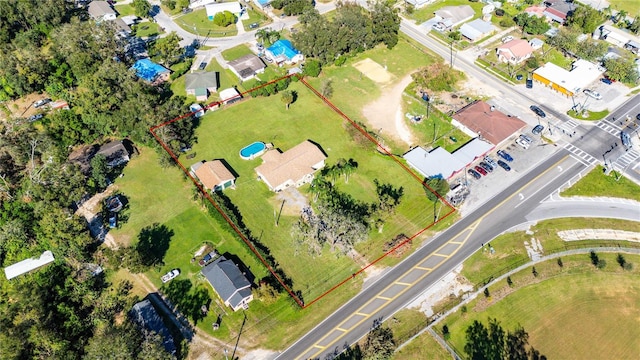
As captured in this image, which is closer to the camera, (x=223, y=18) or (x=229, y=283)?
(x=229, y=283)

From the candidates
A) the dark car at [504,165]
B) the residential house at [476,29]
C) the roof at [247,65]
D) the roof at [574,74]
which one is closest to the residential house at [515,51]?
the roof at [574,74]

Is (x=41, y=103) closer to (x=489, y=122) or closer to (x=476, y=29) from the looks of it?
(x=489, y=122)

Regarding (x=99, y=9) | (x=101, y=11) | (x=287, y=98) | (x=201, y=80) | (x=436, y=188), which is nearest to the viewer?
(x=436, y=188)

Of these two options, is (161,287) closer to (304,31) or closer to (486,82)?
(304,31)

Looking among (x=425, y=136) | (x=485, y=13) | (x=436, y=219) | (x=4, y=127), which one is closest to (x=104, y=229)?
(x=4, y=127)

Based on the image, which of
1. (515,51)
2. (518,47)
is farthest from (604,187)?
(518,47)

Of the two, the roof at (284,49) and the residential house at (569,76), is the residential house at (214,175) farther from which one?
the residential house at (569,76)
